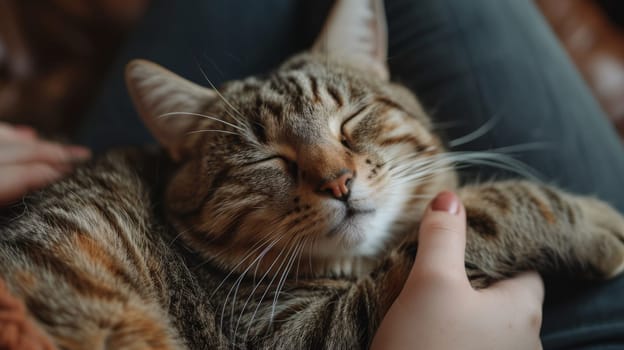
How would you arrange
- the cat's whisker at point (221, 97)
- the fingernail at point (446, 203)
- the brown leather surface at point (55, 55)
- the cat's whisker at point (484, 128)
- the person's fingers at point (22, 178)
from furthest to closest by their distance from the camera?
the brown leather surface at point (55, 55), the cat's whisker at point (484, 128), the person's fingers at point (22, 178), the cat's whisker at point (221, 97), the fingernail at point (446, 203)

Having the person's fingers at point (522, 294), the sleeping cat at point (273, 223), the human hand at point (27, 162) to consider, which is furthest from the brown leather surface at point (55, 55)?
the person's fingers at point (522, 294)

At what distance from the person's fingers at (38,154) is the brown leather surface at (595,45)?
1919 millimetres

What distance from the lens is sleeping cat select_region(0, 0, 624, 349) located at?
2.52 ft

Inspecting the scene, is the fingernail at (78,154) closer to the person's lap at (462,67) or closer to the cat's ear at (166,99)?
the person's lap at (462,67)

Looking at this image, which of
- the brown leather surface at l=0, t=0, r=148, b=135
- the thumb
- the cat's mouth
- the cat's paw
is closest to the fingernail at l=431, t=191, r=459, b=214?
the thumb

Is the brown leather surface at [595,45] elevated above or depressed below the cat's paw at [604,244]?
above

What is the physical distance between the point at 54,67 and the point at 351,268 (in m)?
1.57

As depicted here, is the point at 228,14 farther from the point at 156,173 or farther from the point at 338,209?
the point at 338,209

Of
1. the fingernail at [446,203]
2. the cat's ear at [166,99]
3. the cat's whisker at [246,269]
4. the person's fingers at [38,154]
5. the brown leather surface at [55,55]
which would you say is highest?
the brown leather surface at [55,55]

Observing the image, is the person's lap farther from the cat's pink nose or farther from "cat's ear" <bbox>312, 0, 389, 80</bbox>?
the cat's pink nose

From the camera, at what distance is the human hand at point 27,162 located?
105 centimetres

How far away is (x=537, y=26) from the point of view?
4.27 ft

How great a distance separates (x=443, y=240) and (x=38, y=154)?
1077mm

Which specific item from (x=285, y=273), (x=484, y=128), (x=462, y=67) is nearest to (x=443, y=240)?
(x=285, y=273)
